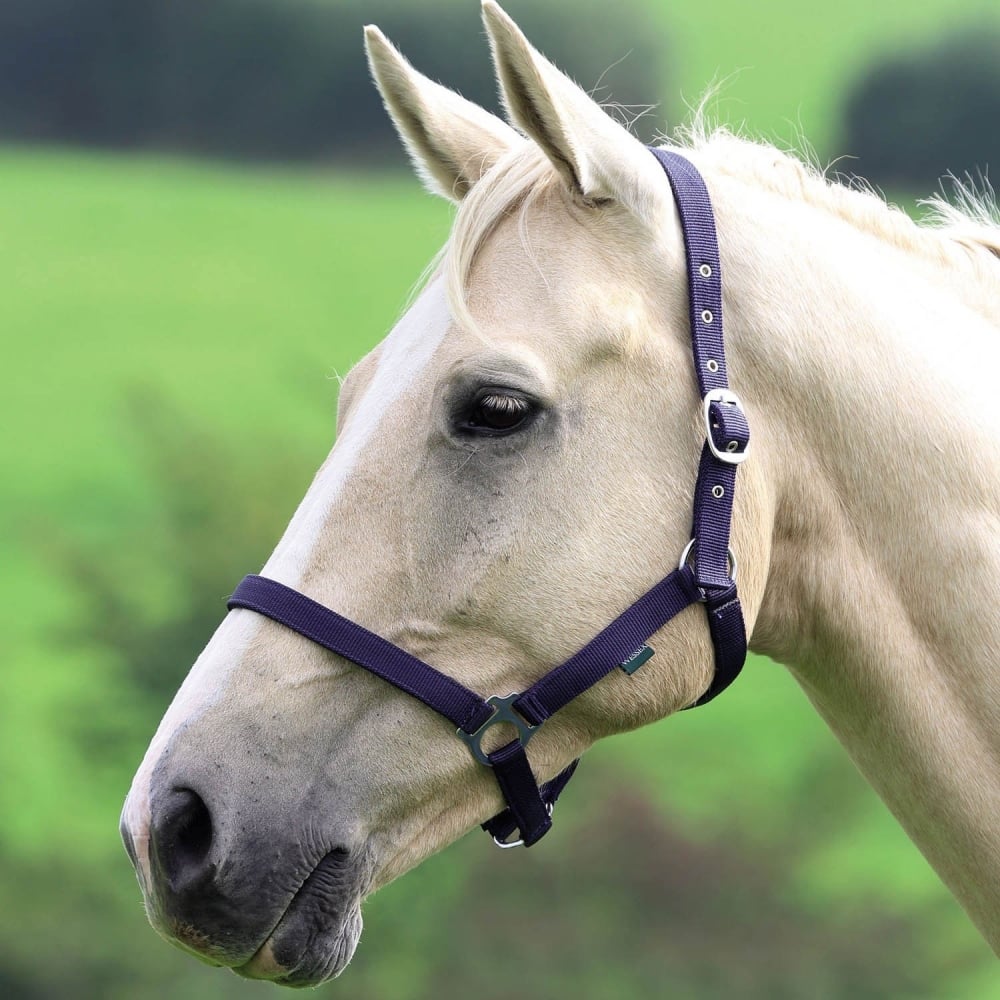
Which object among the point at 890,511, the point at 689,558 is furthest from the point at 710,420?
the point at 890,511

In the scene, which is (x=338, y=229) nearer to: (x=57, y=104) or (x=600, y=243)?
(x=57, y=104)

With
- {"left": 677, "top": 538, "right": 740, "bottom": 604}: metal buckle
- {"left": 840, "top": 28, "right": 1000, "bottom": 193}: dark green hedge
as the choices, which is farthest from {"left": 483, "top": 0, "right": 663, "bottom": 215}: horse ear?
{"left": 840, "top": 28, "right": 1000, "bottom": 193}: dark green hedge

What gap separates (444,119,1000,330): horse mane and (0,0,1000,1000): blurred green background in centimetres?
211

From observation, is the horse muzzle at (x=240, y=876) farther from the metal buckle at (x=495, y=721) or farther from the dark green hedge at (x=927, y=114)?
the dark green hedge at (x=927, y=114)

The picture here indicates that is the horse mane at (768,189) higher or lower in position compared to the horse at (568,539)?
higher

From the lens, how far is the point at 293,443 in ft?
12.8

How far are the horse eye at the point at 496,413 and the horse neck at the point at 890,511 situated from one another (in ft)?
0.92

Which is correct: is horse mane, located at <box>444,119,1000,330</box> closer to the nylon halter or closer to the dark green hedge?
the nylon halter

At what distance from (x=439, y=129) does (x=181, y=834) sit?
1.00 meters

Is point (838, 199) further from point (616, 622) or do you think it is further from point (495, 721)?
point (495, 721)

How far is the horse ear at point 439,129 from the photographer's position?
4.91 ft

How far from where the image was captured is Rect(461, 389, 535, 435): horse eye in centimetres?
127

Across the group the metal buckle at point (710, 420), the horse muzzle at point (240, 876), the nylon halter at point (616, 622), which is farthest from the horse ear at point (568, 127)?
the horse muzzle at point (240, 876)

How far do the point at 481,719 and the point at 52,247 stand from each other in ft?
11.2
